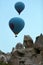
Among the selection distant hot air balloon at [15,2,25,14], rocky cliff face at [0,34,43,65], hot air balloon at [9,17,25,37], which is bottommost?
rocky cliff face at [0,34,43,65]

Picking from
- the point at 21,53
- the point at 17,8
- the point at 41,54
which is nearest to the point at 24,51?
the point at 21,53

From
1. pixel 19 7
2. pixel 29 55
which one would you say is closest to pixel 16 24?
pixel 29 55

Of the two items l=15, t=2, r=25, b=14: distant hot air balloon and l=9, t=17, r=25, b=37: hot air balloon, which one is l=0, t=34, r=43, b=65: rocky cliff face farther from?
l=15, t=2, r=25, b=14: distant hot air balloon

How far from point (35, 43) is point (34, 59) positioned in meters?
2.24

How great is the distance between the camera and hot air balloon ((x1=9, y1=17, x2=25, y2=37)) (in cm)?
3164

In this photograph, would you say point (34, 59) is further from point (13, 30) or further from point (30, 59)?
point (13, 30)

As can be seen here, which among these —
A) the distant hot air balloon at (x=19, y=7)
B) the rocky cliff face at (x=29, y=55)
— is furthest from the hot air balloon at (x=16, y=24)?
the distant hot air balloon at (x=19, y=7)

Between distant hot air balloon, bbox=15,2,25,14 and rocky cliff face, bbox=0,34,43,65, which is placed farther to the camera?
distant hot air balloon, bbox=15,2,25,14

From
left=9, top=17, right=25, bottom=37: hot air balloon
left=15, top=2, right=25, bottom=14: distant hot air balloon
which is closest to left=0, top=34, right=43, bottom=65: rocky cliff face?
→ left=9, top=17, right=25, bottom=37: hot air balloon

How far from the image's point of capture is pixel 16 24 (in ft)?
104

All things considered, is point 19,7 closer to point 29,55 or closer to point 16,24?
point 16,24

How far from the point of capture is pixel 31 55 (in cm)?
3291

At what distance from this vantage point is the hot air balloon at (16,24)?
3164 centimetres

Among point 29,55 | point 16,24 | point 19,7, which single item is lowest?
point 29,55
